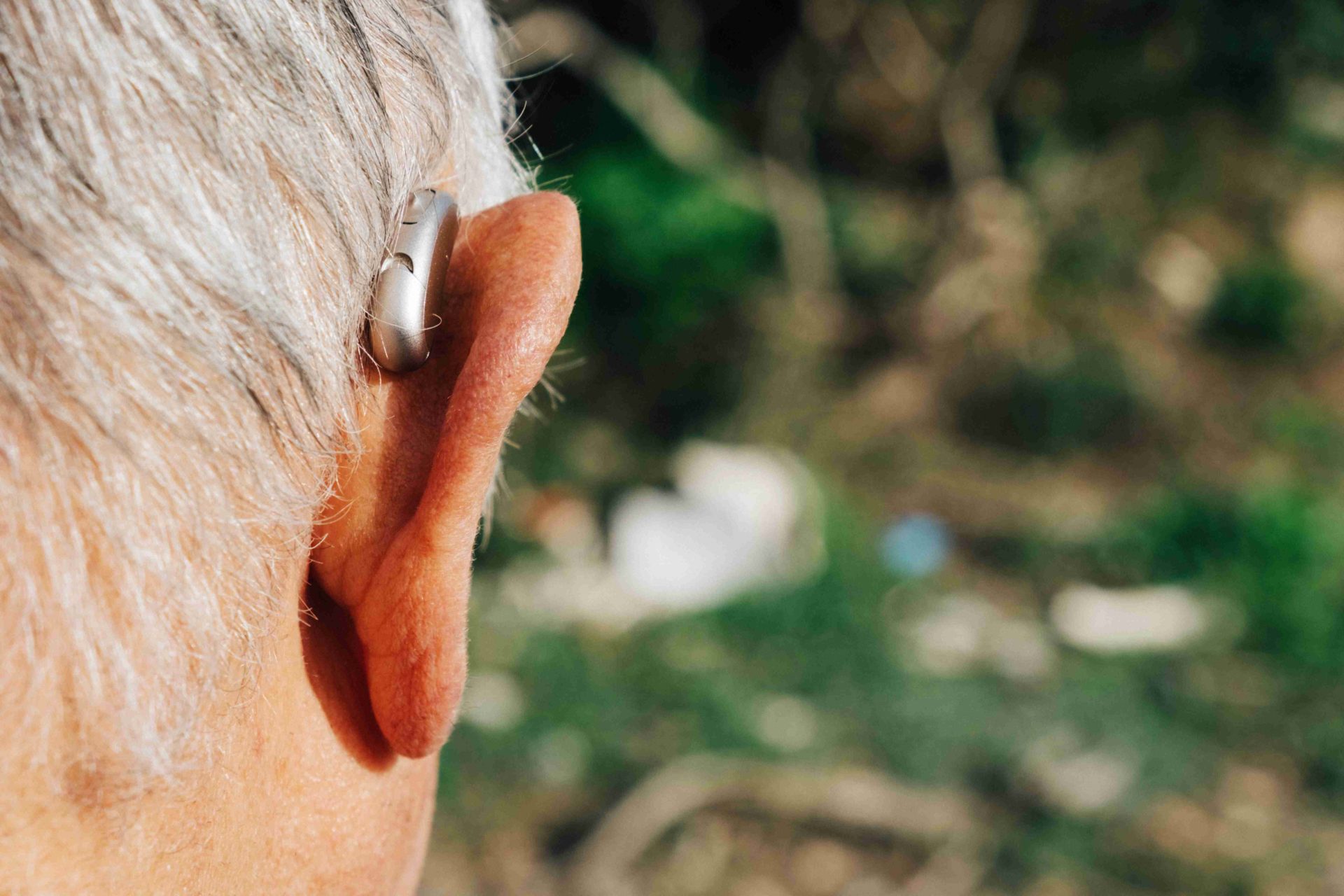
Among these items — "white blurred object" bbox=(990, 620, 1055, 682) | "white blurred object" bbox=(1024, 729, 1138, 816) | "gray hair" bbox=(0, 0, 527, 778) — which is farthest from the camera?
"white blurred object" bbox=(990, 620, 1055, 682)

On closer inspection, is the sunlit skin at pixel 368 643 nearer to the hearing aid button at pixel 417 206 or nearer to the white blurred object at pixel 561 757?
the hearing aid button at pixel 417 206

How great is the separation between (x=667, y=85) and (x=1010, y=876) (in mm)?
2448

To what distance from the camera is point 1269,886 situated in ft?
6.72

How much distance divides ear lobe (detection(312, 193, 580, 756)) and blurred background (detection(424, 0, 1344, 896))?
151 cm

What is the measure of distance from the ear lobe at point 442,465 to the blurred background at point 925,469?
151cm

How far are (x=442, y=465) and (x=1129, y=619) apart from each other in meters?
2.60

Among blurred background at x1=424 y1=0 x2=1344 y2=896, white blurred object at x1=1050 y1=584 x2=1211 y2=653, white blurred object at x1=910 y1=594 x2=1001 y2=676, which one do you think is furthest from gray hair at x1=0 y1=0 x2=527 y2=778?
white blurred object at x1=1050 y1=584 x2=1211 y2=653

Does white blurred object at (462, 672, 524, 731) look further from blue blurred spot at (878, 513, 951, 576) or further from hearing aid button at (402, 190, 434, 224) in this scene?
hearing aid button at (402, 190, 434, 224)

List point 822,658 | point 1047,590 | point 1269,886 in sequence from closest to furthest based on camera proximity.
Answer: point 1269,886, point 822,658, point 1047,590

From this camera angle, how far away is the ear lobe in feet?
1.32

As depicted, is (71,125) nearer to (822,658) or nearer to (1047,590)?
(822,658)

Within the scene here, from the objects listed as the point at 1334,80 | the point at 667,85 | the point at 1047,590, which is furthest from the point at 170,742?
the point at 1334,80

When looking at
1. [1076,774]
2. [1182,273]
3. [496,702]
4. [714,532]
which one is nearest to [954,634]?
[1076,774]

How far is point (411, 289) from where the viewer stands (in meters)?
0.43
